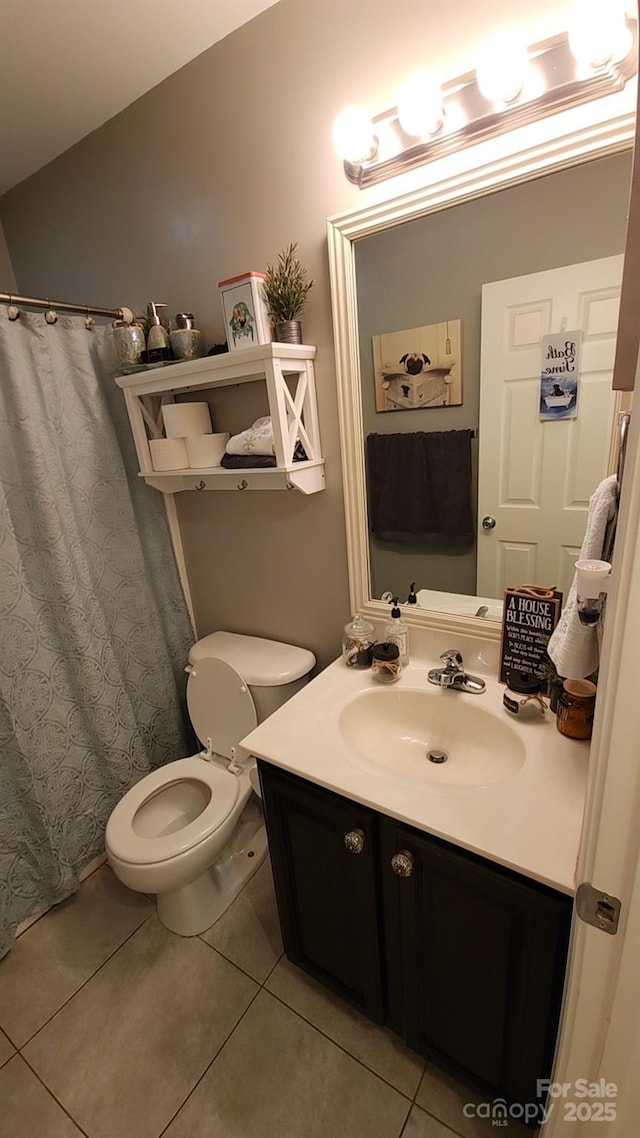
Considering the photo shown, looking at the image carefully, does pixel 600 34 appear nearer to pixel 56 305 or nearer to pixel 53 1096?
pixel 56 305

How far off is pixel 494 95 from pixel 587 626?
40.0 inches

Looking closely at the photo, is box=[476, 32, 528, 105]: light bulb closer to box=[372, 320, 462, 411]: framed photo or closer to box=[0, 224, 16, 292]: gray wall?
box=[372, 320, 462, 411]: framed photo

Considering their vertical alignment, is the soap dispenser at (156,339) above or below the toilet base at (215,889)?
above

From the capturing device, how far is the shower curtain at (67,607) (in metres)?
1.39

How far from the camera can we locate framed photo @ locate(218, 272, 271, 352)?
1197 mm

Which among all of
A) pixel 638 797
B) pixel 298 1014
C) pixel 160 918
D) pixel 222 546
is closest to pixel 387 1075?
pixel 298 1014

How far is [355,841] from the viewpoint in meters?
0.95

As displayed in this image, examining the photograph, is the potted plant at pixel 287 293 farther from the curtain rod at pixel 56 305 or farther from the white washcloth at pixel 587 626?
the white washcloth at pixel 587 626

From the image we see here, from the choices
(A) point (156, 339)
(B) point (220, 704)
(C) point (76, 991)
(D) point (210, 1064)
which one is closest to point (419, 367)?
(A) point (156, 339)

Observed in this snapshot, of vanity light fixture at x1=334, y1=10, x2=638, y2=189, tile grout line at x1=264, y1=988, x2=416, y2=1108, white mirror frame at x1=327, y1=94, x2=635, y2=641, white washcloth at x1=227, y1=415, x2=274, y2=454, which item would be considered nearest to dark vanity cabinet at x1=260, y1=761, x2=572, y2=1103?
tile grout line at x1=264, y1=988, x2=416, y2=1108

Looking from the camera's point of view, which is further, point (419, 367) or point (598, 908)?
point (419, 367)

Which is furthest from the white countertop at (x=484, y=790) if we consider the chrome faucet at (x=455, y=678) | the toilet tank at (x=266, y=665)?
the toilet tank at (x=266, y=665)

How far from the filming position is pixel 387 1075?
44.2 inches

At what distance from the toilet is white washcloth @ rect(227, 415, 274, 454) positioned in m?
0.68
